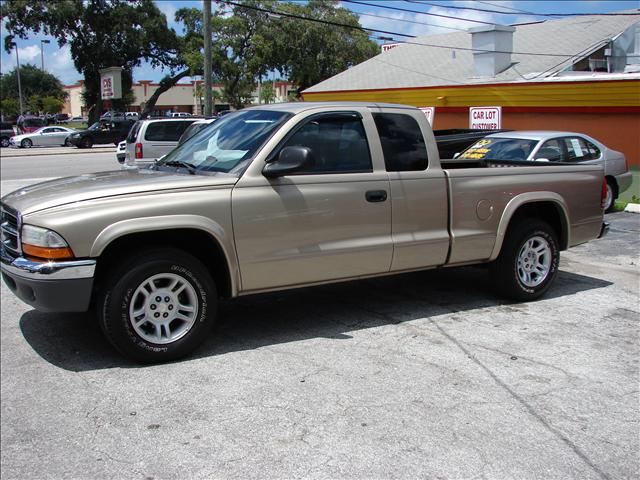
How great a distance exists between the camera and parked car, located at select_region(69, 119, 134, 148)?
38.4 metres

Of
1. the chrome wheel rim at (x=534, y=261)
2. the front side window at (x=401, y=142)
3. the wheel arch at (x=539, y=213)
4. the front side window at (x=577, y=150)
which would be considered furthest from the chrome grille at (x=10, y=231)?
the front side window at (x=577, y=150)

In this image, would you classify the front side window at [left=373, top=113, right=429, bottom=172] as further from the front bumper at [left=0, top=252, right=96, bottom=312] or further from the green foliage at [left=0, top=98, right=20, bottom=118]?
the green foliage at [left=0, top=98, right=20, bottom=118]

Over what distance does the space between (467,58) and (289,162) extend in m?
21.9

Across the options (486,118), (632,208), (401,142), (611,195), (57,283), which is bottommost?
(632,208)

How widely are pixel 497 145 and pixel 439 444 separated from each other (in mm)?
Result: 8103

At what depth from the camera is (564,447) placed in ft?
12.3

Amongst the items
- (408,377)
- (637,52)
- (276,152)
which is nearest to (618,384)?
(408,377)

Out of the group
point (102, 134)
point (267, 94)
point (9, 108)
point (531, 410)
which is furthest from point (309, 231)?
point (9, 108)

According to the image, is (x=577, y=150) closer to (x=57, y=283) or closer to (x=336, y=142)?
(x=336, y=142)

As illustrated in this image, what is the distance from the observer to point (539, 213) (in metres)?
6.79

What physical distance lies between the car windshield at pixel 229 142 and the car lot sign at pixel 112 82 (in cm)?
3739

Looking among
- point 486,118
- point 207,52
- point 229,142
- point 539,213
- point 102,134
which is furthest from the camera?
point 102,134

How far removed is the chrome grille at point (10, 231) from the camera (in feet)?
15.1

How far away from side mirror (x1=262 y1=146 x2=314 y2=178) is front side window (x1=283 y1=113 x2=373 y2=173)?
285 mm
